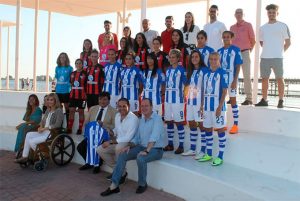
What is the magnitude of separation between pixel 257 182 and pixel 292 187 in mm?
402

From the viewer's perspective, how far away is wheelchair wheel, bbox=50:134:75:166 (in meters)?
6.10

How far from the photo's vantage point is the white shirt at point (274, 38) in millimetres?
5836

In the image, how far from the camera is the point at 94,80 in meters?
6.70

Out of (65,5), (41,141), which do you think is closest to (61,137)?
(41,141)

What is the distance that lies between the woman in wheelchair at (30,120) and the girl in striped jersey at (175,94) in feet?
9.00

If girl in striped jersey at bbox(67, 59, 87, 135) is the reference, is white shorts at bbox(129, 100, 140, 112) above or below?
below

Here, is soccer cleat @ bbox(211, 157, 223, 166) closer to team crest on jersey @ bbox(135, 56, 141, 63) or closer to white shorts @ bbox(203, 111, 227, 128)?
white shorts @ bbox(203, 111, 227, 128)

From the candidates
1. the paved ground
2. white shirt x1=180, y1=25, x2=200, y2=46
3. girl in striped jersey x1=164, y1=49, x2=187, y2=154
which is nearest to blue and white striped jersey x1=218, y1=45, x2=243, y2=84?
girl in striped jersey x1=164, y1=49, x2=187, y2=154

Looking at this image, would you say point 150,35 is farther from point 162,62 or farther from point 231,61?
point 231,61

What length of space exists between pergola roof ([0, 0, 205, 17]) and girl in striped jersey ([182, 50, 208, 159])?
Answer: 6214 mm

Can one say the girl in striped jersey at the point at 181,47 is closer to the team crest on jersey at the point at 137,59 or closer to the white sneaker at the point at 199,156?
the team crest on jersey at the point at 137,59

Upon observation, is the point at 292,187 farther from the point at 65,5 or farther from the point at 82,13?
the point at 82,13

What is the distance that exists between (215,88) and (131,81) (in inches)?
71.4

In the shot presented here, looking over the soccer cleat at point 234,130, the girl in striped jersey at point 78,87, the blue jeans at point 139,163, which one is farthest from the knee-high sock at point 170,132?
the girl in striped jersey at point 78,87
